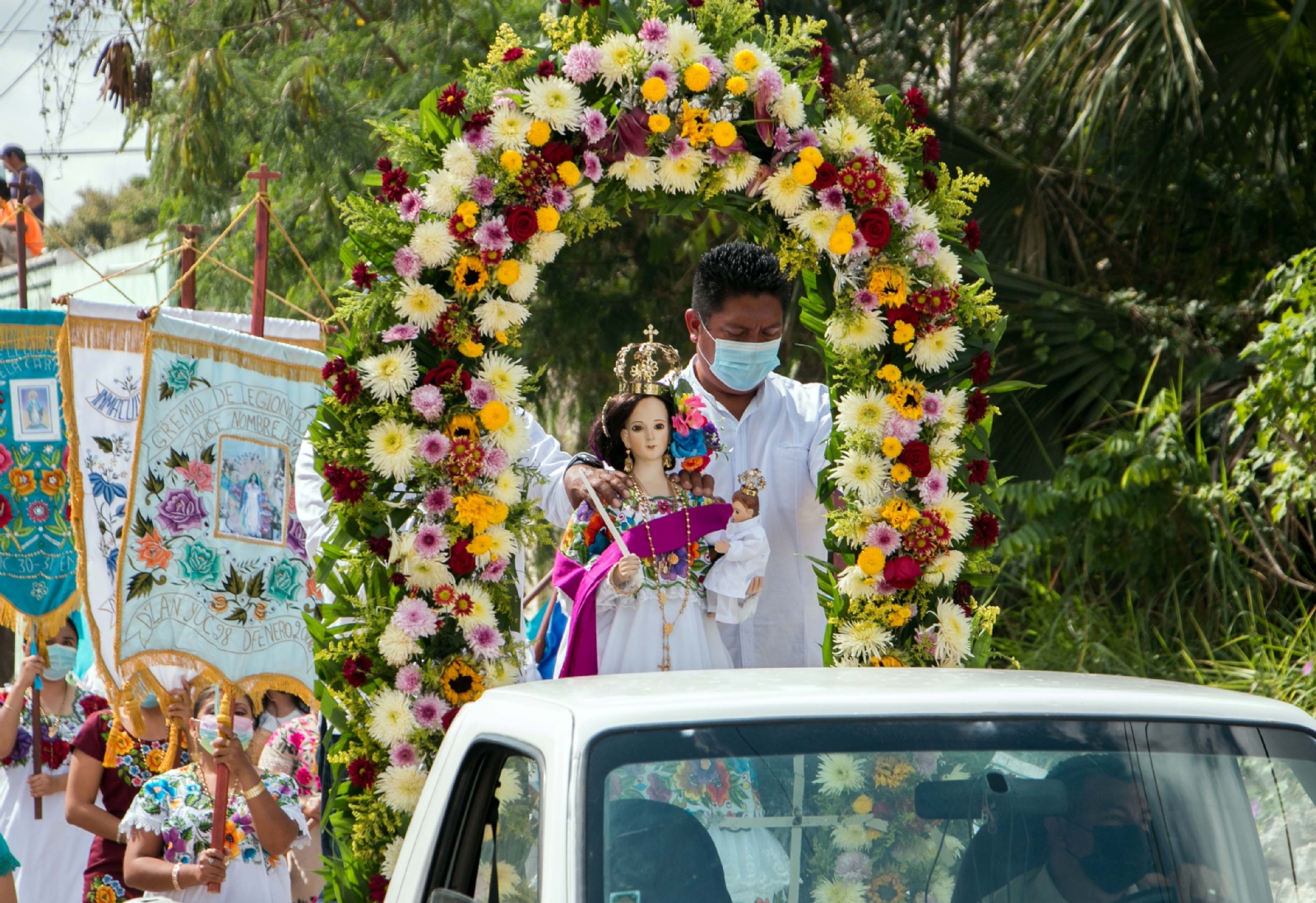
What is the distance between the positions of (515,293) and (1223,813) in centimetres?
288

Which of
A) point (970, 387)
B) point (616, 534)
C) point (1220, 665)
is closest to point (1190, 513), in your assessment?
point (1220, 665)

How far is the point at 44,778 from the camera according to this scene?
274 inches

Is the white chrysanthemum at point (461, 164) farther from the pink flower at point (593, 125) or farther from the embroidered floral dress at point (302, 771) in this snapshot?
the embroidered floral dress at point (302, 771)

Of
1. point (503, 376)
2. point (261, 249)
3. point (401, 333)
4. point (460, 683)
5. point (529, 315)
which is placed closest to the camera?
point (460, 683)

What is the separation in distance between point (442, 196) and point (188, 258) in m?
3.44

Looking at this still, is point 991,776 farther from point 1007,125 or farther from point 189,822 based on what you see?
point 1007,125

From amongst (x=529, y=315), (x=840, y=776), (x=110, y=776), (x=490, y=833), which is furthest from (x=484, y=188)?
(x=110, y=776)

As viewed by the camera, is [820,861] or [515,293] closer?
[820,861]

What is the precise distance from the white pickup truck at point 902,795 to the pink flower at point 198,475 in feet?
11.7

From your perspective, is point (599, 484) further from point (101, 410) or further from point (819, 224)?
point (101, 410)

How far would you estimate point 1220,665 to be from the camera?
7.46m

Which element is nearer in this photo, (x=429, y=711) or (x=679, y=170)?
(x=429, y=711)

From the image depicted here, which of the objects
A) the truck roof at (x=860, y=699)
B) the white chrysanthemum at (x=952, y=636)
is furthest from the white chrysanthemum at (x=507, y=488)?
the truck roof at (x=860, y=699)

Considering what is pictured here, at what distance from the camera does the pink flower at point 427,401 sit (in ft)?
15.3
